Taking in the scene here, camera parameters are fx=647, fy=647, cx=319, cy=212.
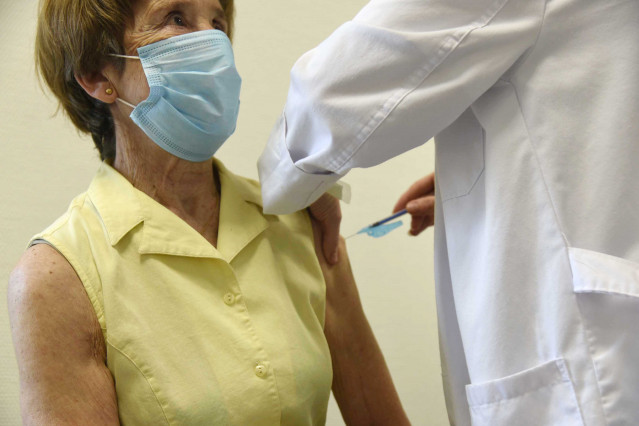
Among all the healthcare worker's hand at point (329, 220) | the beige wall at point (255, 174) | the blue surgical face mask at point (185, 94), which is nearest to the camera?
the blue surgical face mask at point (185, 94)

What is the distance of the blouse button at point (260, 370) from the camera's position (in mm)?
1169

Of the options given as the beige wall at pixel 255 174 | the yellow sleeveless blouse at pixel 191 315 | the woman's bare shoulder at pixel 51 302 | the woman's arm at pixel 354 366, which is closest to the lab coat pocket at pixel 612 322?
the yellow sleeveless blouse at pixel 191 315

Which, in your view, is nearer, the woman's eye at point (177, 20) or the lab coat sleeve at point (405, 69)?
the lab coat sleeve at point (405, 69)

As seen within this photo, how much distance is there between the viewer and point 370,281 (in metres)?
2.06

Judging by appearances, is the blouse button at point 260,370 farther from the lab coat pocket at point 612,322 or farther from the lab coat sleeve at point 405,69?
the lab coat pocket at point 612,322

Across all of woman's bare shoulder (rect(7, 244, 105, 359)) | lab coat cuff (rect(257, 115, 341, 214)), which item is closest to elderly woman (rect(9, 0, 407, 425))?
woman's bare shoulder (rect(7, 244, 105, 359))

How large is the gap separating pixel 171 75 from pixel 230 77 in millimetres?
120

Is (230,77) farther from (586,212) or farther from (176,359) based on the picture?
(586,212)

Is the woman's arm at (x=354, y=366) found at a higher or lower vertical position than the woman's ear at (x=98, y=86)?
lower

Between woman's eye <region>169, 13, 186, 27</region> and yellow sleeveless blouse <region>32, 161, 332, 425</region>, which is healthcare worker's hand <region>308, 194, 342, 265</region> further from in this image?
woman's eye <region>169, 13, 186, 27</region>

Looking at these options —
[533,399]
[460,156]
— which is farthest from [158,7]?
[533,399]

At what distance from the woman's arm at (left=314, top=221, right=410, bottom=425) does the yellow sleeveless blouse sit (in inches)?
6.6

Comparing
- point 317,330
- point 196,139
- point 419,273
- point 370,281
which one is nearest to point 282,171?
point 196,139

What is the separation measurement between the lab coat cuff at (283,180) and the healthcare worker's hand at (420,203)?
1.08 feet
